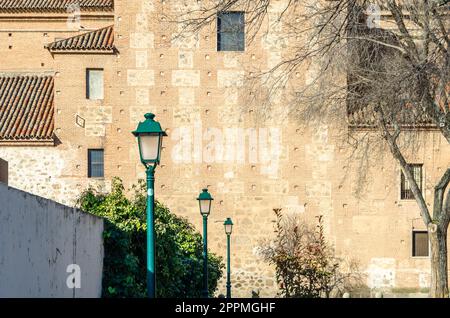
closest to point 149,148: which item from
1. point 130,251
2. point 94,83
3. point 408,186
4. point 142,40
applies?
point 130,251

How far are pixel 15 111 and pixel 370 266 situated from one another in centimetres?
1303

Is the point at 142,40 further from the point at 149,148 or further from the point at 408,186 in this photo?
the point at 149,148

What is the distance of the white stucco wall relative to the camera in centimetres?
988

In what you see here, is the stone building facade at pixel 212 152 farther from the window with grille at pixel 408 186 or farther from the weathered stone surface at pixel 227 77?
the window with grille at pixel 408 186

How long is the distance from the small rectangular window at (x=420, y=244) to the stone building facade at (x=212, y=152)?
10.2 inches

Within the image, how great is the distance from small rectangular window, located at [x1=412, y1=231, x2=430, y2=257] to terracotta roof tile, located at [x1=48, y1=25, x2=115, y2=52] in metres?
11.8

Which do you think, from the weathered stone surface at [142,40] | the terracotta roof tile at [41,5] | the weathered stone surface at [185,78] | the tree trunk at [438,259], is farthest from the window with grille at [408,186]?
the terracotta roof tile at [41,5]

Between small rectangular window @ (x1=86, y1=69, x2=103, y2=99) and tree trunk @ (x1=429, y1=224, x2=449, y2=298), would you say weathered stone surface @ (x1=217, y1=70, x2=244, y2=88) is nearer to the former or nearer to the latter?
small rectangular window @ (x1=86, y1=69, x2=103, y2=99)

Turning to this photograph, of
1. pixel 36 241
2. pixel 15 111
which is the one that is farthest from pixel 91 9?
pixel 36 241

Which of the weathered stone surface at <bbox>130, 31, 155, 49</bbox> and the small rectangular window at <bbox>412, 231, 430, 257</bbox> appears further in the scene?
the weathered stone surface at <bbox>130, 31, 155, 49</bbox>

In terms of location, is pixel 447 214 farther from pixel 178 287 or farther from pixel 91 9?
pixel 91 9

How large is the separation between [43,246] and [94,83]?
23260 millimetres

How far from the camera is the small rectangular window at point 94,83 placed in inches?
1347

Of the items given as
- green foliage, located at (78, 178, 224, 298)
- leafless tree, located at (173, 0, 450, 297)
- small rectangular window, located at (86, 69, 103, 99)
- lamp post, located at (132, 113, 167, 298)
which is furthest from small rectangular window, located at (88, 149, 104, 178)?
lamp post, located at (132, 113, 167, 298)
